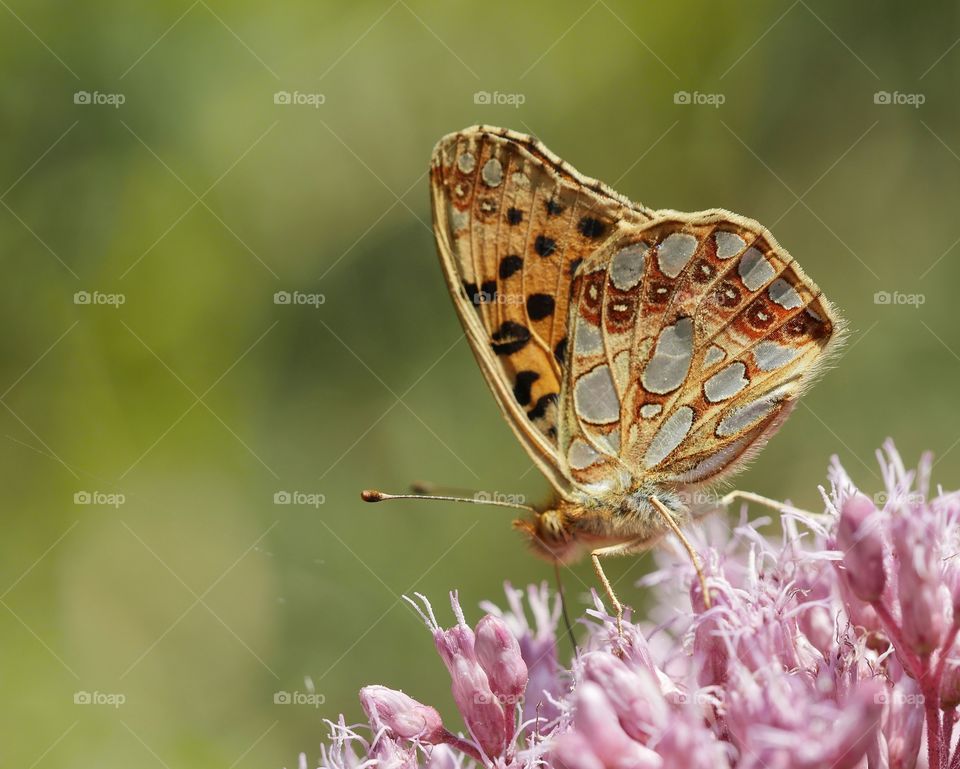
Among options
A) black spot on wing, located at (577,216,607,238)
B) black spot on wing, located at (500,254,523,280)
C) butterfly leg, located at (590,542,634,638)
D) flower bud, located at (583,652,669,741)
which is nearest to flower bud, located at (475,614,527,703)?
butterfly leg, located at (590,542,634,638)

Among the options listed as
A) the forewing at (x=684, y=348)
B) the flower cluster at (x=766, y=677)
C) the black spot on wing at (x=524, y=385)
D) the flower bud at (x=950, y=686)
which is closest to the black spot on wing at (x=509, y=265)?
the forewing at (x=684, y=348)

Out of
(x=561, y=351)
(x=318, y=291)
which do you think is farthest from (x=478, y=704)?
(x=318, y=291)

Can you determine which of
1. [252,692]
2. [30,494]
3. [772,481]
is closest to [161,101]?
[30,494]

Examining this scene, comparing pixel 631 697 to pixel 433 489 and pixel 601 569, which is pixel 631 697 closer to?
pixel 601 569

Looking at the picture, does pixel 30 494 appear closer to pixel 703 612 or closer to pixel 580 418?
pixel 580 418

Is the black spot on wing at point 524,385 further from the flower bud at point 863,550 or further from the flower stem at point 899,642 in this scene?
the flower stem at point 899,642

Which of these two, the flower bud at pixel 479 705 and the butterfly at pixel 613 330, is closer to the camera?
the flower bud at pixel 479 705

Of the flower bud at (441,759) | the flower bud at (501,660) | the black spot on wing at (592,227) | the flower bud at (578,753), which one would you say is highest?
the black spot on wing at (592,227)
